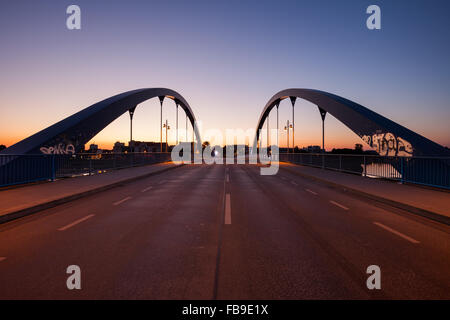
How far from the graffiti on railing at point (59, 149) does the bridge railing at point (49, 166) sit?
0.97 meters

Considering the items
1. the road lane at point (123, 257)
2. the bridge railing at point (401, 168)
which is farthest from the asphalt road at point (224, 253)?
the bridge railing at point (401, 168)

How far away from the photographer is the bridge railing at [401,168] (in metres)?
11.8

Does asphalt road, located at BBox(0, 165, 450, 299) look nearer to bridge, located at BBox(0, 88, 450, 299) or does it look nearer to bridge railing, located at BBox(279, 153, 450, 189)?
bridge, located at BBox(0, 88, 450, 299)

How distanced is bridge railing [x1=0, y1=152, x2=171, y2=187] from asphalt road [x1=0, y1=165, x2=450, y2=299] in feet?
19.2

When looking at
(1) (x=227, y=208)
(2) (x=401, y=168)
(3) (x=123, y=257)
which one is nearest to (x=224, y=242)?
(3) (x=123, y=257)

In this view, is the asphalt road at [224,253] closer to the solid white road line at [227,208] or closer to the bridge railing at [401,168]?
the solid white road line at [227,208]

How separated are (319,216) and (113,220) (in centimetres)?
524

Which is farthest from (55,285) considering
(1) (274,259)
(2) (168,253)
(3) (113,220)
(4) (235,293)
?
(3) (113,220)

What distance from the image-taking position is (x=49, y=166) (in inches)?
568

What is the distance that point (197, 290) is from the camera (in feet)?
10.7

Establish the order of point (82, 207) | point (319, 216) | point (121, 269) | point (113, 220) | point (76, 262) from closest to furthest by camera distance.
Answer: point (121, 269) → point (76, 262) → point (113, 220) → point (319, 216) → point (82, 207)

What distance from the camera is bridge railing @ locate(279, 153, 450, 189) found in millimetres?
11812

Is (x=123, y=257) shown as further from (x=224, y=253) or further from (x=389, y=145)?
(x=389, y=145)
